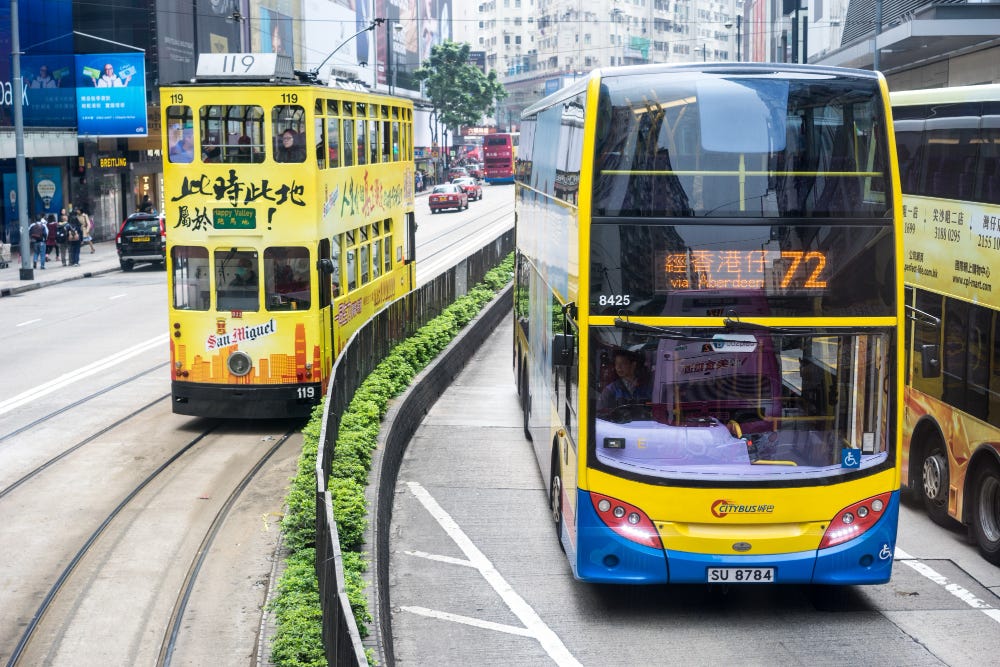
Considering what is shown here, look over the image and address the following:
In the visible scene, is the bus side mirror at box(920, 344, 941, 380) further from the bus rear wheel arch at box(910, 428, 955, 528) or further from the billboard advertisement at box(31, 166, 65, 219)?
the billboard advertisement at box(31, 166, 65, 219)

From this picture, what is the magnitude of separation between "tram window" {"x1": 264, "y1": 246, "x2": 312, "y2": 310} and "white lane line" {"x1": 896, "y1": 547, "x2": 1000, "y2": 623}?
7708 millimetres

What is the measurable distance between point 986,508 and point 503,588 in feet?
13.8

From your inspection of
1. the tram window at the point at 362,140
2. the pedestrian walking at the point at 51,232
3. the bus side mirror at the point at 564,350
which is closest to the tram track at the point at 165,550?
the bus side mirror at the point at 564,350

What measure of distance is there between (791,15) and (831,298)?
56.5 meters

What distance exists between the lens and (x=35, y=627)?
30.6 ft

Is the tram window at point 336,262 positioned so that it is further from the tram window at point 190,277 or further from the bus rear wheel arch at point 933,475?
the bus rear wheel arch at point 933,475

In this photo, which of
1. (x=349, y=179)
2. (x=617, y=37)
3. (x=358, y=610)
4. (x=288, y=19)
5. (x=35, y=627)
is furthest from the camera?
(x=617, y=37)

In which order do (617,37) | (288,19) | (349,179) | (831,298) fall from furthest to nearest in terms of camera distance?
(617,37)
(288,19)
(349,179)
(831,298)

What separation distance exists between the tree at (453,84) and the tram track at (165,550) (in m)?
86.9

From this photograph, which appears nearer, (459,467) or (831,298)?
(831,298)

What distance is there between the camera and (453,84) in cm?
10100

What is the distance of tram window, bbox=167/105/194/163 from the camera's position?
49.7 feet

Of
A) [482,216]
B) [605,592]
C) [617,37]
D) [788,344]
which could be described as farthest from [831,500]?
[617,37]

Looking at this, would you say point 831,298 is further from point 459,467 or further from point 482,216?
point 482,216
